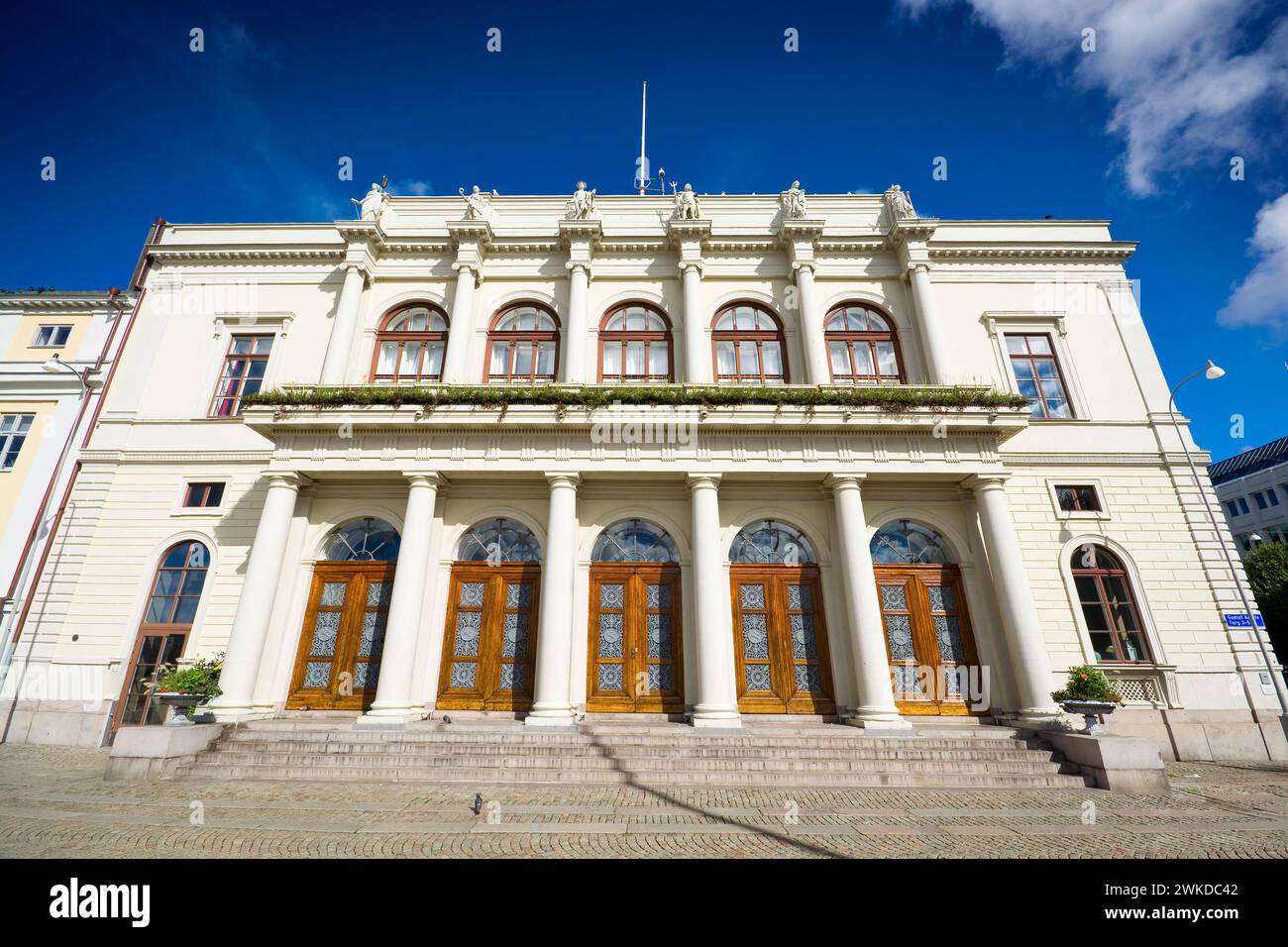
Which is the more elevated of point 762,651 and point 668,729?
point 762,651

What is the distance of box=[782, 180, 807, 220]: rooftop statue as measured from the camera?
1723 centimetres

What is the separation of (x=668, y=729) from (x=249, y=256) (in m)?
18.9

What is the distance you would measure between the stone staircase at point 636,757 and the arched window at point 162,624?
4433 mm

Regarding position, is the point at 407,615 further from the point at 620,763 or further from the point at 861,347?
the point at 861,347

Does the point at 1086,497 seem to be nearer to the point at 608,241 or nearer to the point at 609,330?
the point at 609,330

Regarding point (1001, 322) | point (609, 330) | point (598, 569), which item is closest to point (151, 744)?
point (598, 569)

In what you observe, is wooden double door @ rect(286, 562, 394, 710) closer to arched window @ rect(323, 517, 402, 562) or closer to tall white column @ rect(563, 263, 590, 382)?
arched window @ rect(323, 517, 402, 562)

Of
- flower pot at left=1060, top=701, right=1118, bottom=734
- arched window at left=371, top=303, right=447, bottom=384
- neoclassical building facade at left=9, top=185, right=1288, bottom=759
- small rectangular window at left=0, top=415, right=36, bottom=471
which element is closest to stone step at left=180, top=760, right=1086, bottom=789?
flower pot at left=1060, top=701, right=1118, bottom=734

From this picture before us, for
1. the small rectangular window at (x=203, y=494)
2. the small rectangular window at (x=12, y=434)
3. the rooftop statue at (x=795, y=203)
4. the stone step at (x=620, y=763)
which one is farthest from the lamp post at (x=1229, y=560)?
the small rectangular window at (x=12, y=434)

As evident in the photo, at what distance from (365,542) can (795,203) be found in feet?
52.2

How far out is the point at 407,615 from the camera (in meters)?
12.1

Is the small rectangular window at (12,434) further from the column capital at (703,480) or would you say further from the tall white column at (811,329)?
the tall white column at (811,329)
